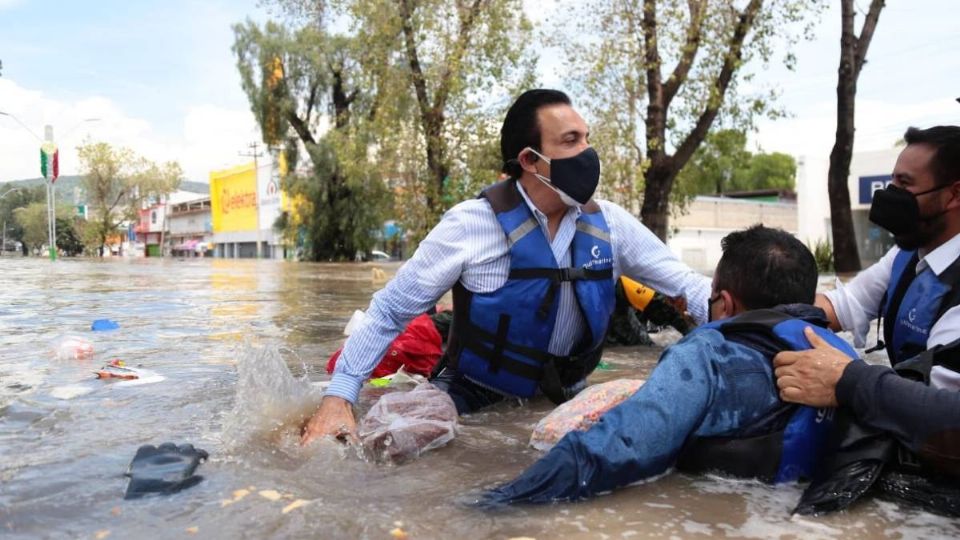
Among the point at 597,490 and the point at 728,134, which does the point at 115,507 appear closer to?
the point at 597,490

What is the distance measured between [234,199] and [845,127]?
62321 mm

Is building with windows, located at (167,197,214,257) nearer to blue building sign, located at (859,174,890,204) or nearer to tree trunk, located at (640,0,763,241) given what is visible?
blue building sign, located at (859,174,890,204)

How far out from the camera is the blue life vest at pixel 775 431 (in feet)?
7.79

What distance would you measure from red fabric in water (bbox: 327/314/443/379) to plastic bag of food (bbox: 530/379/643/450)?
4.40ft

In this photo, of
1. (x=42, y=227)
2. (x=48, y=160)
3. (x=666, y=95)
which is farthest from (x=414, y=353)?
(x=42, y=227)

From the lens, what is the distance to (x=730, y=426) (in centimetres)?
241

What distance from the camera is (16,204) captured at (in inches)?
4434

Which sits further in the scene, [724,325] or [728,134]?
[728,134]

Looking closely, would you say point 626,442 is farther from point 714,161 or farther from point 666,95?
point 714,161

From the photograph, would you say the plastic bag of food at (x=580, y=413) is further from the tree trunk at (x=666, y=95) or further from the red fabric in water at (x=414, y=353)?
the tree trunk at (x=666, y=95)

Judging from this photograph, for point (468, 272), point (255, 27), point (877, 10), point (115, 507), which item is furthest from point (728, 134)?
point (255, 27)

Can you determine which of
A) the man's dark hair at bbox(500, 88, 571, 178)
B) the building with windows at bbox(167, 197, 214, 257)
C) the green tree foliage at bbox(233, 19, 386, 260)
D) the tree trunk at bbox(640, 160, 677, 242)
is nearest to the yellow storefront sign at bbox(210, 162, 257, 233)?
the building with windows at bbox(167, 197, 214, 257)

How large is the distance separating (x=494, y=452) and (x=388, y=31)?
17141mm

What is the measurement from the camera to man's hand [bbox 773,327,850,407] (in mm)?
2248
